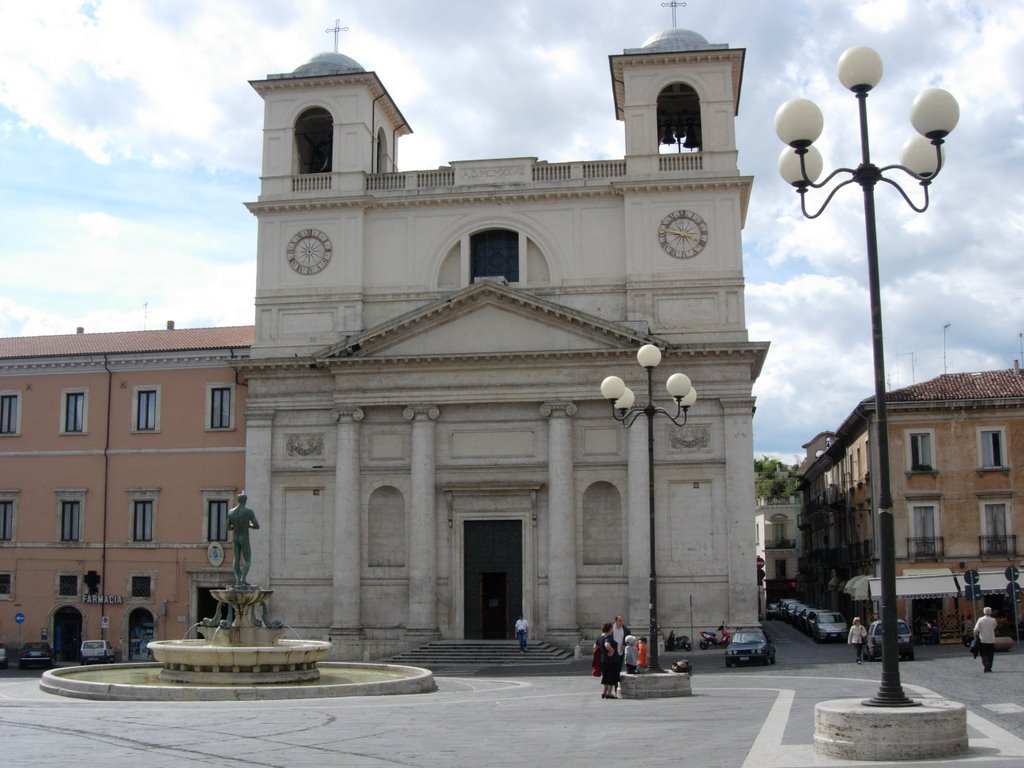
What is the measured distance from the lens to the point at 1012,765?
10.9 metres

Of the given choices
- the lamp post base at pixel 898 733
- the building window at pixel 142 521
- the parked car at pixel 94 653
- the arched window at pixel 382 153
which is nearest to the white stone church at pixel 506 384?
the arched window at pixel 382 153

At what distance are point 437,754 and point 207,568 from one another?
32.6 m

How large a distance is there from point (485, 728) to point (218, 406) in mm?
31211

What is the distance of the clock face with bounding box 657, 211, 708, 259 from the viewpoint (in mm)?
42094

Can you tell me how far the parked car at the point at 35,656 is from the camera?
42.6 metres

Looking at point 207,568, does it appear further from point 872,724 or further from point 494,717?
point 872,724

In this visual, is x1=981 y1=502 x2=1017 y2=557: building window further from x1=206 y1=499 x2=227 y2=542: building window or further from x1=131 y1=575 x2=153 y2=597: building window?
x1=131 y1=575 x2=153 y2=597: building window

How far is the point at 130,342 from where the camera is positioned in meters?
48.0

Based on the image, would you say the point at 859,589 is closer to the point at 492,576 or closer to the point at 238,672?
the point at 492,576

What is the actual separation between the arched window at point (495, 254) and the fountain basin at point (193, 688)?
19398 millimetres

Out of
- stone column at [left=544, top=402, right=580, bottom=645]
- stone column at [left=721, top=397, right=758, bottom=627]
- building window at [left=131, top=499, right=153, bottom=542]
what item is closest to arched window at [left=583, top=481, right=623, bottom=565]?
stone column at [left=544, top=402, right=580, bottom=645]

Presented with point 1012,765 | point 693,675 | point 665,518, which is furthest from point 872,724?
point 665,518

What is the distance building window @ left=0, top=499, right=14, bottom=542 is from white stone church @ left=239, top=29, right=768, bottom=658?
10679 mm

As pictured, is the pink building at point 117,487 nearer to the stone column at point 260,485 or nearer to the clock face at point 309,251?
the stone column at point 260,485
